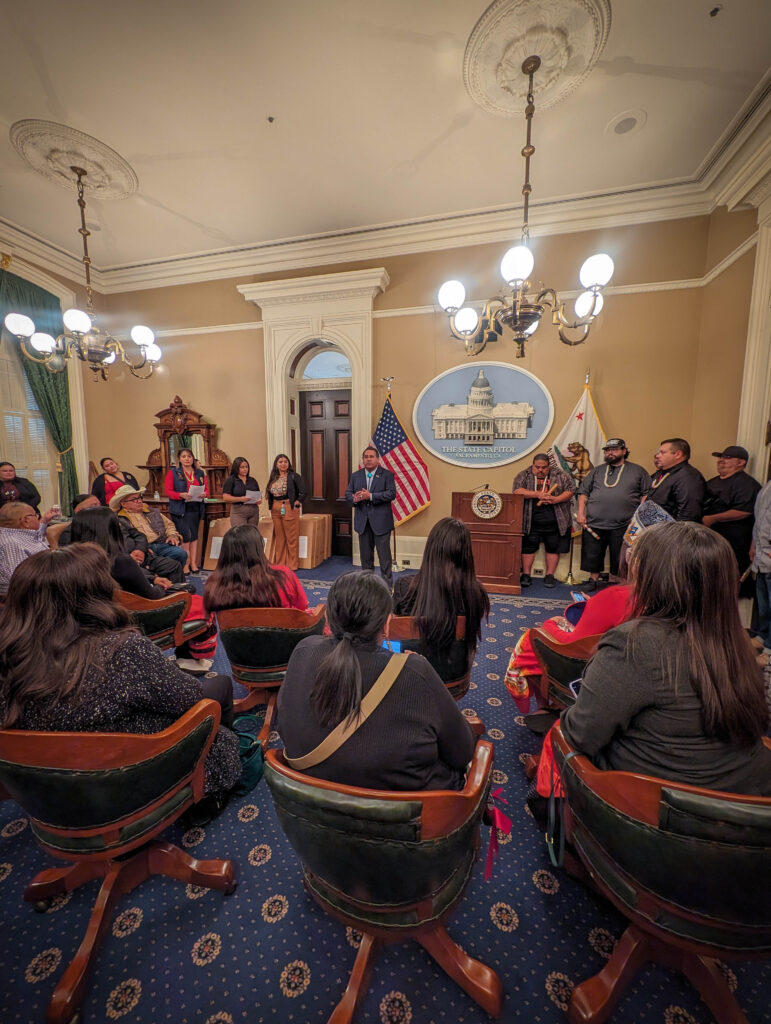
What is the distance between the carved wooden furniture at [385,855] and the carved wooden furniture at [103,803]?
17.0 inches

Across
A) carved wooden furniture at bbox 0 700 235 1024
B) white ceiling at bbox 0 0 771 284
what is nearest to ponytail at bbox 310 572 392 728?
carved wooden furniture at bbox 0 700 235 1024

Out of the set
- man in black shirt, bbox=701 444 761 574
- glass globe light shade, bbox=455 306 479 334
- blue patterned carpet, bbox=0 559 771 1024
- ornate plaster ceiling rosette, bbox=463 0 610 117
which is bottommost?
blue patterned carpet, bbox=0 559 771 1024

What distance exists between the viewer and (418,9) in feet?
7.55

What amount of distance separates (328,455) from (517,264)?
3673 mm

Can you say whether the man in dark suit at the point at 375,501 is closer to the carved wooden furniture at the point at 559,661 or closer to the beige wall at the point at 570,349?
the beige wall at the point at 570,349

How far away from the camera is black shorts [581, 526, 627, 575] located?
13.4ft

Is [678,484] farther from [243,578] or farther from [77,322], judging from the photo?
[77,322]

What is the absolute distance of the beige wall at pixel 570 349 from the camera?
3807 mm

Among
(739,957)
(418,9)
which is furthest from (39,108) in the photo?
(739,957)

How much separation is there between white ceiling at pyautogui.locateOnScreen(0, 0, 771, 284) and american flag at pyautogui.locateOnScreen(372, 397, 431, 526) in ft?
7.81

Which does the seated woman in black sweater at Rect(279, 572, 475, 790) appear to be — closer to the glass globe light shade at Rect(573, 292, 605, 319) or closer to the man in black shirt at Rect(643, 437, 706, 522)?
the glass globe light shade at Rect(573, 292, 605, 319)

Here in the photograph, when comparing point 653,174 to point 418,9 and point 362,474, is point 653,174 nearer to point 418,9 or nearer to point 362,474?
point 418,9

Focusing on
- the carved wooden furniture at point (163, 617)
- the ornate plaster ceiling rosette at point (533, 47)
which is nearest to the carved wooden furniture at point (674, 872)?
the carved wooden furniture at point (163, 617)

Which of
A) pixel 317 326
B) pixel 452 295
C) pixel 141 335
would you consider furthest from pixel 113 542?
pixel 317 326
